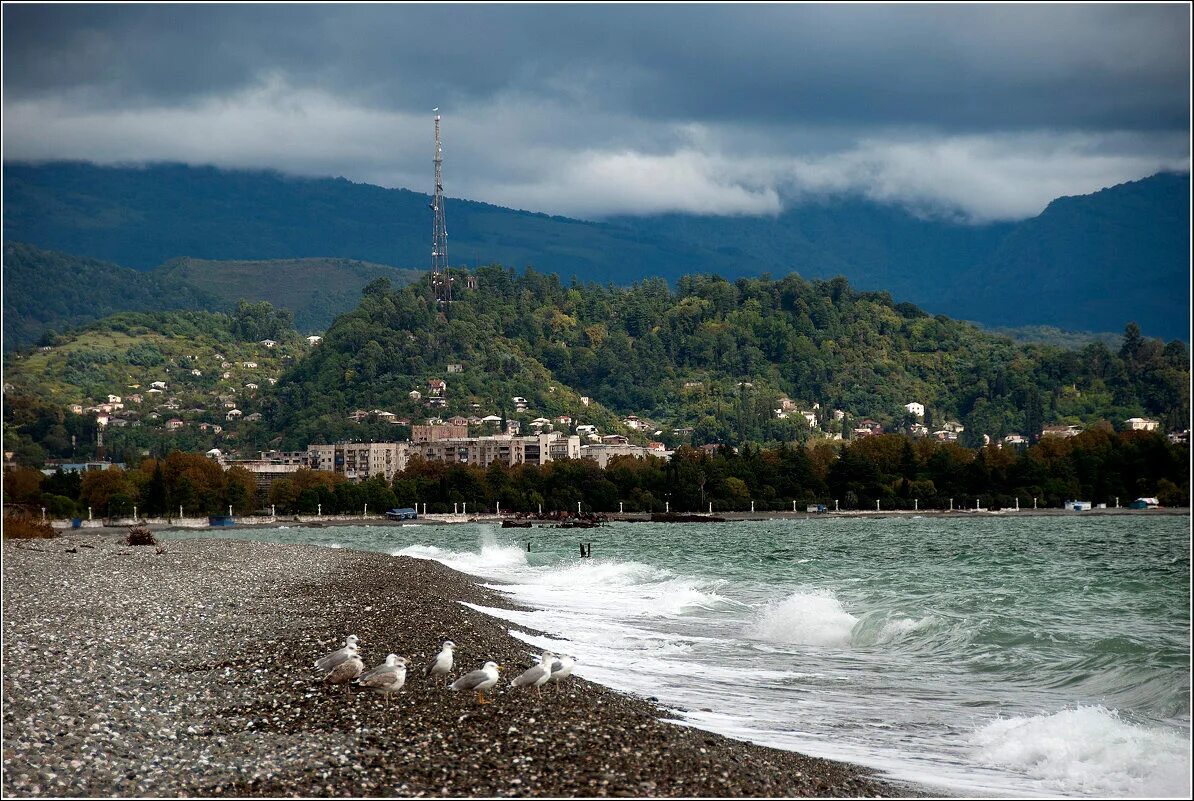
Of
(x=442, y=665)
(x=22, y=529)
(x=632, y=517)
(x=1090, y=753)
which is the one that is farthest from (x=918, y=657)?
(x=632, y=517)

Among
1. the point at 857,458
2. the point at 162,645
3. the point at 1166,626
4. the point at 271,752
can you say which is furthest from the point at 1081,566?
the point at 857,458

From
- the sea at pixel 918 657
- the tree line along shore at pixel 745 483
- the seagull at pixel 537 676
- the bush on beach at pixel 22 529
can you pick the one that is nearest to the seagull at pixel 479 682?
the seagull at pixel 537 676

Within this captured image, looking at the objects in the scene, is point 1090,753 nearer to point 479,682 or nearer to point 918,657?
point 479,682

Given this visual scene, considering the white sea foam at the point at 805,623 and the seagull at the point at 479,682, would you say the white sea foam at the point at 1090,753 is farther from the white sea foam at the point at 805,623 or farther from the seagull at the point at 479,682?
the white sea foam at the point at 805,623

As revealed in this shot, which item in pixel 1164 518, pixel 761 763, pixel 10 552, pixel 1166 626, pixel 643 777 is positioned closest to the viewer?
pixel 643 777

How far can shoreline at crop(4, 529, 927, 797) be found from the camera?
12.1m

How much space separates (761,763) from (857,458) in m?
156

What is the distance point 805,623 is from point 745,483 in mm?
138081

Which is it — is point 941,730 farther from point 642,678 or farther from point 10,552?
point 10,552

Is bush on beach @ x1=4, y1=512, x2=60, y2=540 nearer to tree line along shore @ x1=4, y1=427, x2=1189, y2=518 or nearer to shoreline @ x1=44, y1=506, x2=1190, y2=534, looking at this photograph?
shoreline @ x1=44, y1=506, x2=1190, y2=534

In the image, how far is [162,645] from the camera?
65.7 ft

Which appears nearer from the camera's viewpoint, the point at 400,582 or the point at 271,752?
the point at 271,752

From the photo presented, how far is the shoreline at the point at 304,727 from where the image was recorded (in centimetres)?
1215

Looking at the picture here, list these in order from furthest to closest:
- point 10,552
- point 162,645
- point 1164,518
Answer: point 1164,518 → point 10,552 → point 162,645
